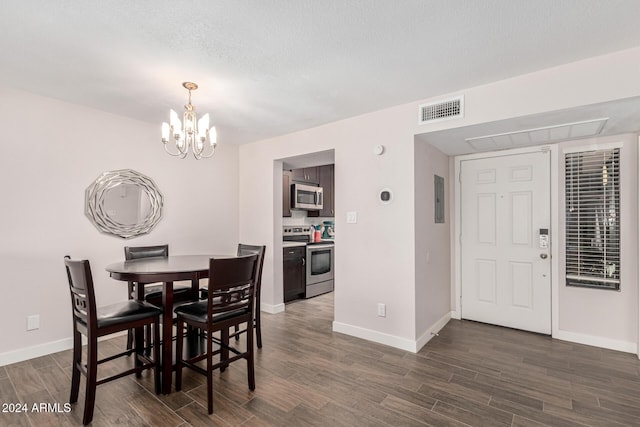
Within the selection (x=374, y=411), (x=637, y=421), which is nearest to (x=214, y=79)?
(x=374, y=411)

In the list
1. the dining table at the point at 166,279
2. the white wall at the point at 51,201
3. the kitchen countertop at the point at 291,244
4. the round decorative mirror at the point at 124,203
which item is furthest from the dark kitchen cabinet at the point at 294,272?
the dining table at the point at 166,279

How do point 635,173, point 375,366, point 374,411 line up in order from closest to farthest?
point 374,411
point 375,366
point 635,173

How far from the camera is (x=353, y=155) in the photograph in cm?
357

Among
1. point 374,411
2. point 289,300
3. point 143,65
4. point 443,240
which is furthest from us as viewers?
point 289,300

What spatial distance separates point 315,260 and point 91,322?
353cm

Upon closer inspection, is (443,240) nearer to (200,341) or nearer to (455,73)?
(455,73)

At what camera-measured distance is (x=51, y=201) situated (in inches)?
120

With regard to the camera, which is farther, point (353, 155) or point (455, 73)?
point (353, 155)

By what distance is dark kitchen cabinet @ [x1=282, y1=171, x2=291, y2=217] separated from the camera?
512 cm

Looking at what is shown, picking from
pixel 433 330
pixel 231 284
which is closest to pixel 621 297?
pixel 433 330

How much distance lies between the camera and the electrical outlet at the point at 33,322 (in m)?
2.91

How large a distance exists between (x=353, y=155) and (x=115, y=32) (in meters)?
2.33

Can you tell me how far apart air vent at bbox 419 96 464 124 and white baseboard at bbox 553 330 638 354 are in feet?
8.37

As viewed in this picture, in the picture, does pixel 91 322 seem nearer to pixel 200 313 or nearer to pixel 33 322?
pixel 200 313
